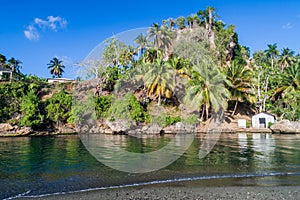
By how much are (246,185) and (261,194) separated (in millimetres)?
1138

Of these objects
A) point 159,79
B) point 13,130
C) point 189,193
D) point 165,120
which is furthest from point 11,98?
point 189,193

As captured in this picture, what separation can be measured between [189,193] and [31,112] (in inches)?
1472

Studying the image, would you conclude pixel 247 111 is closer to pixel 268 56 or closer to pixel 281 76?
pixel 281 76

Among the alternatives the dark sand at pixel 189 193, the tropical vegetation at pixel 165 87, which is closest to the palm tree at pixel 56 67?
the tropical vegetation at pixel 165 87

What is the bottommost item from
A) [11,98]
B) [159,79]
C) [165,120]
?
[165,120]

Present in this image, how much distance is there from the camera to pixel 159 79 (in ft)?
146

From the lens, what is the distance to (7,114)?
4172cm

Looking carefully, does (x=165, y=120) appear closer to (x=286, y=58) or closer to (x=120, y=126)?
(x=120, y=126)

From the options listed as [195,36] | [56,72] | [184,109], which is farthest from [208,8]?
[56,72]

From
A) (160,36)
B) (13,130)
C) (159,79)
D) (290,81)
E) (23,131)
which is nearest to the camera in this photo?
(13,130)

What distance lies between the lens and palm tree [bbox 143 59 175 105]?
146 feet

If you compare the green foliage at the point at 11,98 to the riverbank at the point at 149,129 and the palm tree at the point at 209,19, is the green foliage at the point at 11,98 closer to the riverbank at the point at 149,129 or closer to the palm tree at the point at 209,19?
the riverbank at the point at 149,129

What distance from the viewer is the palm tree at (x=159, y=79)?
1747 inches

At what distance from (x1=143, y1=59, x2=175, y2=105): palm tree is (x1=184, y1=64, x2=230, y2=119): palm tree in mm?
3396
